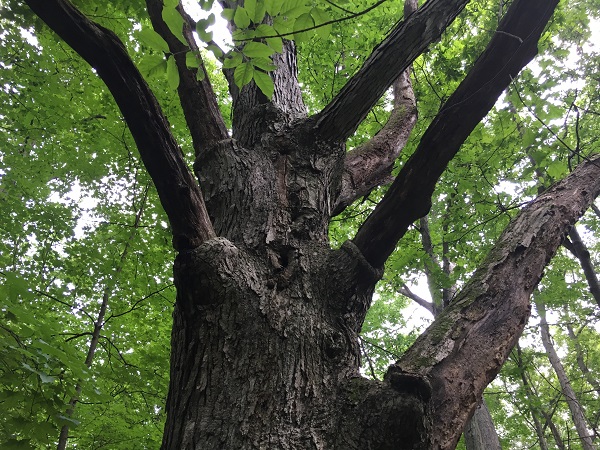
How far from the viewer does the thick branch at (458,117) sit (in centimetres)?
Result: 156

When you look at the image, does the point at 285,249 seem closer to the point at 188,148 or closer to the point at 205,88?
the point at 205,88

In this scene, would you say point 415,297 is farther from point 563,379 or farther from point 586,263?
point 586,263

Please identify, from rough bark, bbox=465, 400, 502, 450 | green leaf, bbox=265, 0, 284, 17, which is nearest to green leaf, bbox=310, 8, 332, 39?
green leaf, bbox=265, 0, 284, 17

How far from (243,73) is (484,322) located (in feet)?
4.13

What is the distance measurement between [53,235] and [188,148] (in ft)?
Result: 6.70

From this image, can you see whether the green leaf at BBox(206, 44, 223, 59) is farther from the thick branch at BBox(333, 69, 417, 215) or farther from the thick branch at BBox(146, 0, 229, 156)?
the thick branch at BBox(333, 69, 417, 215)

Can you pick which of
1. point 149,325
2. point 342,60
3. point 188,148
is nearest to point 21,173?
point 188,148

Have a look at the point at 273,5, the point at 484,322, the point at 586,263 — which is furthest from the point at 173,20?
the point at 586,263

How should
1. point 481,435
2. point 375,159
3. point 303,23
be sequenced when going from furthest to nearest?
point 481,435 → point 375,159 → point 303,23

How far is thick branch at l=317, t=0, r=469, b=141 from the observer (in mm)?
1842

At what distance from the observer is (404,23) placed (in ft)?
6.24

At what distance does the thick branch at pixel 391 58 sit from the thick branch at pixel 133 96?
38.9 inches

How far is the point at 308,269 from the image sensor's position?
5.72ft

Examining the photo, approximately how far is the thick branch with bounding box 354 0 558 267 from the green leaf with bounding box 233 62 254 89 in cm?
72
